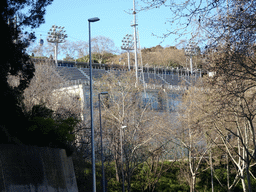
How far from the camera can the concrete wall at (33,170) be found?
12695 mm

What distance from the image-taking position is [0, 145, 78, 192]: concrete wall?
12695 mm

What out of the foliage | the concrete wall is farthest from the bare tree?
the concrete wall

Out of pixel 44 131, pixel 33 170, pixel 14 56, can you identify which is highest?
pixel 14 56

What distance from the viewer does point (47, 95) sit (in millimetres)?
39469

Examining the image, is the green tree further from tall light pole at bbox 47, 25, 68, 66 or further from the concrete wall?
tall light pole at bbox 47, 25, 68, 66

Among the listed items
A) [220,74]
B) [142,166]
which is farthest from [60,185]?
[142,166]

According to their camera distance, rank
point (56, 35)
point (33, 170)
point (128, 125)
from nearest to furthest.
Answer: point (33, 170)
point (128, 125)
point (56, 35)

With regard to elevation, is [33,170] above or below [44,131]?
below

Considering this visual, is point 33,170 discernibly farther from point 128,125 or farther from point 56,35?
point 56,35

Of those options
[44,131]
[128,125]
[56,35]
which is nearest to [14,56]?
[44,131]

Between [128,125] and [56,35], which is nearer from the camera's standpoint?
[128,125]


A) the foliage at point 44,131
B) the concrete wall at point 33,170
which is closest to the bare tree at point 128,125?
the foliage at point 44,131

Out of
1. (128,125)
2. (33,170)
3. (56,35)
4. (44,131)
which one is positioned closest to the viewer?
(33,170)

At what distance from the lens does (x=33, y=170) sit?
1479 cm
